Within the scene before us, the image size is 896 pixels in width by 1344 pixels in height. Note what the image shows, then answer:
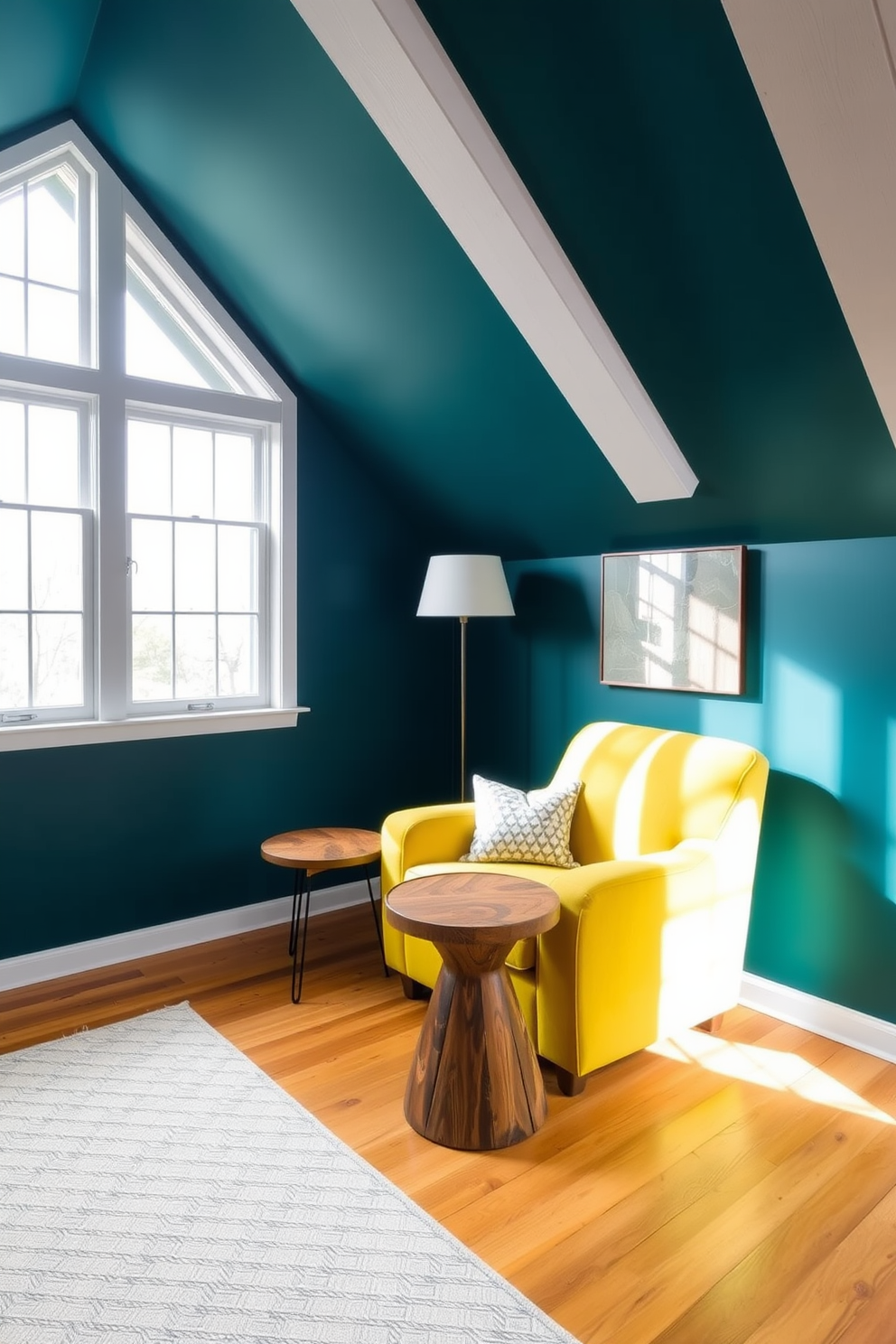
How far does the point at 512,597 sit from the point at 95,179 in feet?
7.62

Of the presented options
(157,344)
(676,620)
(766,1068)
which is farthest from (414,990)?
(157,344)

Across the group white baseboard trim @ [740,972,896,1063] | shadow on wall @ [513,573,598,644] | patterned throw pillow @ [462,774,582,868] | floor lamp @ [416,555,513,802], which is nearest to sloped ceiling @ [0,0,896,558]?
shadow on wall @ [513,573,598,644]

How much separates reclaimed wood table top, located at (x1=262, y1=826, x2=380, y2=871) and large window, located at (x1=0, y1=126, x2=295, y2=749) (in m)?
0.61

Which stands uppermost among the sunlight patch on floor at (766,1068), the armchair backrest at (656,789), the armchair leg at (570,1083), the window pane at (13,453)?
the window pane at (13,453)

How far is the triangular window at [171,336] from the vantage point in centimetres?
366

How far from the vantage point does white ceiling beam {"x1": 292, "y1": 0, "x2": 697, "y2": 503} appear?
7.62ft

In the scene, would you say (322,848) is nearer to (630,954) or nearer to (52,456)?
(630,954)

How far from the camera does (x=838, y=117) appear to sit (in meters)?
1.89

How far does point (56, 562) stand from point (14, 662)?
401mm

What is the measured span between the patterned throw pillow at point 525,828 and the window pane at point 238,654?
51.0 inches

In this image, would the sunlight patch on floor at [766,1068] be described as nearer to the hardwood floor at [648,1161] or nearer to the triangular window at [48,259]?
the hardwood floor at [648,1161]

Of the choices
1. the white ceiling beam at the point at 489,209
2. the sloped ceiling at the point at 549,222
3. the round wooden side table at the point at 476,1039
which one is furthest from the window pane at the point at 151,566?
the round wooden side table at the point at 476,1039

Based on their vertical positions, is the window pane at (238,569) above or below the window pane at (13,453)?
below

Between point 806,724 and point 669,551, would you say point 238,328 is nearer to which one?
point 669,551
